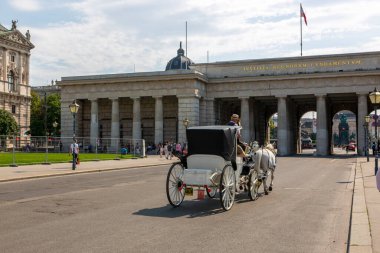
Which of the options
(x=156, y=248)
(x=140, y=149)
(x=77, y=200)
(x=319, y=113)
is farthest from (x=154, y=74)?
(x=156, y=248)

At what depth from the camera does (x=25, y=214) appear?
444 inches

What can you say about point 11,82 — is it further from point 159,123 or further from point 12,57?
point 159,123

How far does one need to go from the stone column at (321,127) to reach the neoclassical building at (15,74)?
63.0 meters

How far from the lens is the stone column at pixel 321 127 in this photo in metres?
62.6

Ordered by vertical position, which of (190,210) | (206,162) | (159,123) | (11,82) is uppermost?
(11,82)

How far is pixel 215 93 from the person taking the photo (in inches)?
2648

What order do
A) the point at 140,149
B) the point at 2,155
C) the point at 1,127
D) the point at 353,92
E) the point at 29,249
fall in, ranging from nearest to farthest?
the point at 29,249 → the point at 2,155 → the point at 140,149 → the point at 353,92 → the point at 1,127

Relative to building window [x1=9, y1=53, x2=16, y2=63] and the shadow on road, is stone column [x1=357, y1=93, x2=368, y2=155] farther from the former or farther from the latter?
building window [x1=9, y1=53, x2=16, y2=63]

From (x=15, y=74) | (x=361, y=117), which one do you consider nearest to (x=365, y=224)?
(x=361, y=117)

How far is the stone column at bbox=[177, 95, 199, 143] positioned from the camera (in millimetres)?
63688

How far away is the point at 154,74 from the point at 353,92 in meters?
27.1

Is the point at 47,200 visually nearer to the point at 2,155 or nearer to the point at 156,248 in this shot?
the point at 156,248

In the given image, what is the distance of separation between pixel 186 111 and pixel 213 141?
5126cm

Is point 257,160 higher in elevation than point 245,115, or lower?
lower
